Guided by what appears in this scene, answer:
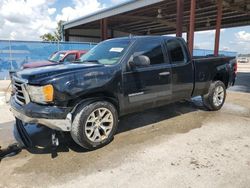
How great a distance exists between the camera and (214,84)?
6613mm

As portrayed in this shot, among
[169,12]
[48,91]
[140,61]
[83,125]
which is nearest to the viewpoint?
[48,91]

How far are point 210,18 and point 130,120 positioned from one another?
19037 millimetres

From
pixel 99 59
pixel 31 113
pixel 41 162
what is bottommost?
pixel 41 162

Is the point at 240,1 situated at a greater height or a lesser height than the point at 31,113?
greater

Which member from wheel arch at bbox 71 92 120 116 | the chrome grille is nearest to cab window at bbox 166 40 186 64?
wheel arch at bbox 71 92 120 116

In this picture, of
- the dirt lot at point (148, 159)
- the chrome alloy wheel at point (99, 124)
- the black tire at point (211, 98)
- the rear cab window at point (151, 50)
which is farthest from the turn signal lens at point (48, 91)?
the black tire at point (211, 98)

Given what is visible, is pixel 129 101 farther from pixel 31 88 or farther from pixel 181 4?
pixel 181 4

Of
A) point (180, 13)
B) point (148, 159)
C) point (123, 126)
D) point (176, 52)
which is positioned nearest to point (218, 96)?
point (176, 52)

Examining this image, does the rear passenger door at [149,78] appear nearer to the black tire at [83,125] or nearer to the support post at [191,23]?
the black tire at [83,125]

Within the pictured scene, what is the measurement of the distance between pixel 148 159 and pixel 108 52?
7.51 ft

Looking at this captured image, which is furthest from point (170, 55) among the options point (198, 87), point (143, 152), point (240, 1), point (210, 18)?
point (210, 18)

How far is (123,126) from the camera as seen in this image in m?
5.60

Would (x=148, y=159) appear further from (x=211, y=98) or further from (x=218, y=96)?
(x=218, y=96)

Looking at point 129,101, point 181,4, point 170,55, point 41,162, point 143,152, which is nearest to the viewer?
point 41,162
